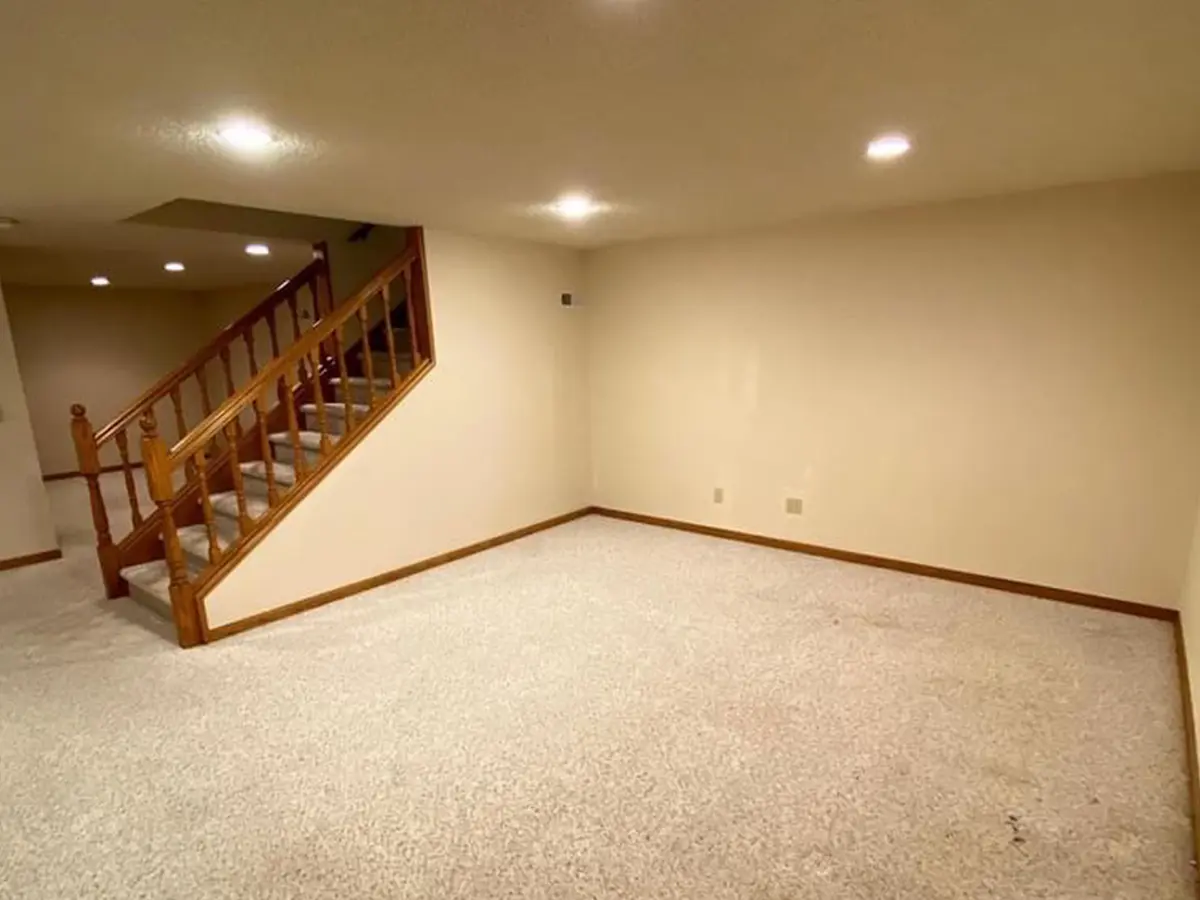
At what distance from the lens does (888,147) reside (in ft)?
7.70

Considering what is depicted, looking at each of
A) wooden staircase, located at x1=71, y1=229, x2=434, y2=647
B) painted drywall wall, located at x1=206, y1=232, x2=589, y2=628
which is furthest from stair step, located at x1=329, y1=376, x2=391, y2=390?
painted drywall wall, located at x1=206, y1=232, x2=589, y2=628

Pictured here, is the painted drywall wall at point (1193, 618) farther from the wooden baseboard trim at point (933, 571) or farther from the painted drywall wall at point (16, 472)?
the painted drywall wall at point (16, 472)

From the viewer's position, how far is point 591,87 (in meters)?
1.73

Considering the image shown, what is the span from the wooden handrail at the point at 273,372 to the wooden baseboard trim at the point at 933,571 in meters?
2.51

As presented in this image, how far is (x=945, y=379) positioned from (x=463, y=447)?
286 centimetres

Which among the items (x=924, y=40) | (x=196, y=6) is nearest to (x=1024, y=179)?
(x=924, y=40)

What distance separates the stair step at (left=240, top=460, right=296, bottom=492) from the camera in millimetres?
3582

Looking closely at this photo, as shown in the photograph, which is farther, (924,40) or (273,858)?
(273,858)

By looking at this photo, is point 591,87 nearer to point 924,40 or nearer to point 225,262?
point 924,40

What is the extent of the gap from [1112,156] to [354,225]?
4.35m

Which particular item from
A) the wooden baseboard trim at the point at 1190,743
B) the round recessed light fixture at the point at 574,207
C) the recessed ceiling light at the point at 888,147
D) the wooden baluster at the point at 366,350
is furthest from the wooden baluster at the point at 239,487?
the wooden baseboard trim at the point at 1190,743

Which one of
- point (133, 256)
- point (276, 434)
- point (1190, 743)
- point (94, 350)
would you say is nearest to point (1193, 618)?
point (1190, 743)

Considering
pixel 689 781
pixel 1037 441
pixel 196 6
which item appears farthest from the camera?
pixel 1037 441

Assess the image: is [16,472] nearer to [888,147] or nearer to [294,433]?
[294,433]
